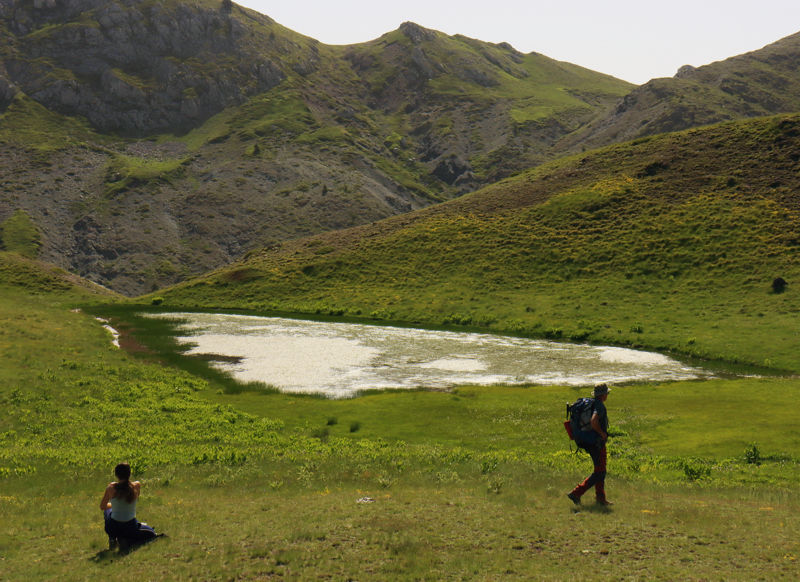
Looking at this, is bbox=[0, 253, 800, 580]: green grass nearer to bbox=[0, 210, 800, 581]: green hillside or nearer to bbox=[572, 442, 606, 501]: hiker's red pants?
bbox=[0, 210, 800, 581]: green hillside

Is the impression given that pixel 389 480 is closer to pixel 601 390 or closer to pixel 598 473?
pixel 598 473

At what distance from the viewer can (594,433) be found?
18500 millimetres

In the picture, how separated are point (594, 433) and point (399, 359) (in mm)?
40637

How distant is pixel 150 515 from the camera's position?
1833 cm

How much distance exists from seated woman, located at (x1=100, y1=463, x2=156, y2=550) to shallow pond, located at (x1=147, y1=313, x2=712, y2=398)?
29.0 m

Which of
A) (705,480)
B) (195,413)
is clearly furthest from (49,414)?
(705,480)

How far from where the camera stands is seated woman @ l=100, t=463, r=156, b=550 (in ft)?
50.3

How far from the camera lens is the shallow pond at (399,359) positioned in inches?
1929

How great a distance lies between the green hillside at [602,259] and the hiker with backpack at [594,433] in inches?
1701

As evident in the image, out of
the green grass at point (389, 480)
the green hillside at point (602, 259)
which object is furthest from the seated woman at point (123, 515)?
the green hillside at point (602, 259)

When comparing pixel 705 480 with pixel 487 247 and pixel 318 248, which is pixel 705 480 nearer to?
pixel 487 247

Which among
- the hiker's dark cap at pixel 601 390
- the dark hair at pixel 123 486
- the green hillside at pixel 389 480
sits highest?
the hiker's dark cap at pixel 601 390

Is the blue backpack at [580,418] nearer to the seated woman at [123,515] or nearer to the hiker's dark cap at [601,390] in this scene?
the hiker's dark cap at [601,390]

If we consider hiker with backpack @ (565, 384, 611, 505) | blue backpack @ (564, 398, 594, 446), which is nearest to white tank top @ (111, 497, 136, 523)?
blue backpack @ (564, 398, 594, 446)
